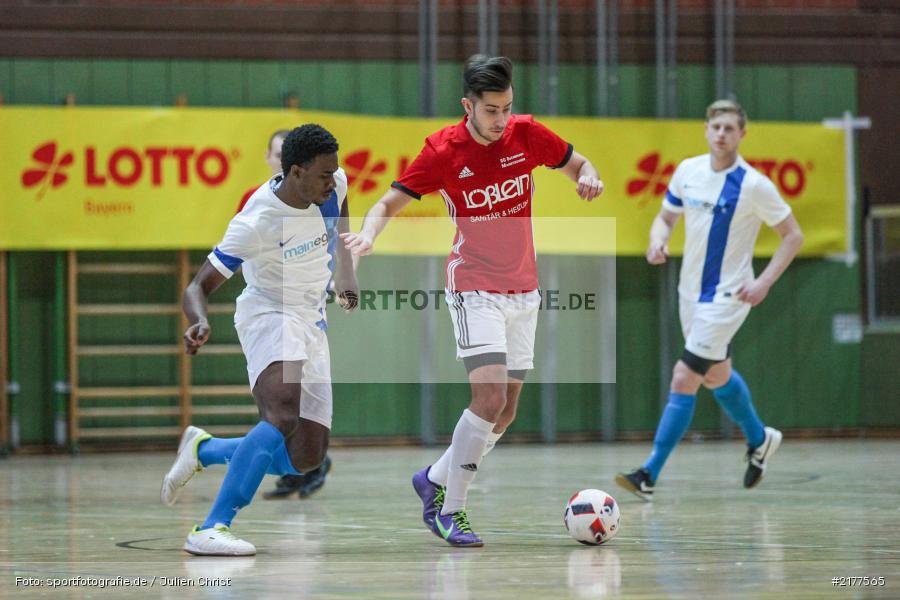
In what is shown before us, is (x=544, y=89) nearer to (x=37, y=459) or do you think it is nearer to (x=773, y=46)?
(x=773, y=46)

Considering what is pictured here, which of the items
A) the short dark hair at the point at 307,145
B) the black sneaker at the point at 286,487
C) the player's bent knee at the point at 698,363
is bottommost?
the black sneaker at the point at 286,487

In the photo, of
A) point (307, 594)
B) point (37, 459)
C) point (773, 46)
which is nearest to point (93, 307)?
point (37, 459)

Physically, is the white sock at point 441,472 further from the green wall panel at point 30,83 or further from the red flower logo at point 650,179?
the green wall panel at point 30,83

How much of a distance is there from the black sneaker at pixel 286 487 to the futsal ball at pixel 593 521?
2.77 meters

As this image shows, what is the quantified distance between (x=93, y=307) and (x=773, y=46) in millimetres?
6806

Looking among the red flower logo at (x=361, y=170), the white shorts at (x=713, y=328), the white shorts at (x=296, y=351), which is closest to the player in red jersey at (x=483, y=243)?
the white shorts at (x=296, y=351)

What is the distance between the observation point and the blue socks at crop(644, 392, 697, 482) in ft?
24.6

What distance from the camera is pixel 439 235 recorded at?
12.2 m

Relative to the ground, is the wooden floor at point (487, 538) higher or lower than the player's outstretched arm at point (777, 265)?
lower

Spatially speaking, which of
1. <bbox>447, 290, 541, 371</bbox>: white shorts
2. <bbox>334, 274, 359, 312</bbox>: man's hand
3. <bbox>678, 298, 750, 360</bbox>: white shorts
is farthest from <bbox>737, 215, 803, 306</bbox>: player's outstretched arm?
<bbox>334, 274, 359, 312</bbox>: man's hand

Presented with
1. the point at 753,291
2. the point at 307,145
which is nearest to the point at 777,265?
the point at 753,291

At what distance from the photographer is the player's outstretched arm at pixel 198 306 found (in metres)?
4.76

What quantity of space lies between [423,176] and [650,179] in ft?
24.2

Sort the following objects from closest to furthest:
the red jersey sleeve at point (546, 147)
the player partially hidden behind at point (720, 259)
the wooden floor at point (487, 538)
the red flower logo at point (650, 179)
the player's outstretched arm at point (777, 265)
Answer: the wooden floor at point (487, 538) < the red jersey sleeve at point (546, 147) < the player's outstretched arm at point (777, 265) < the player partially hidden behind at point (720, 259) < the red flower logo at point (650, 179)
